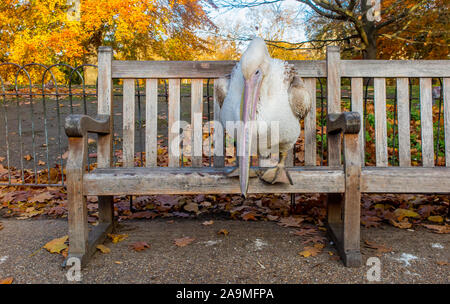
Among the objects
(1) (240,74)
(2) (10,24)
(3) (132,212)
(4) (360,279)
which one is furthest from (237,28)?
(2) (10,24)

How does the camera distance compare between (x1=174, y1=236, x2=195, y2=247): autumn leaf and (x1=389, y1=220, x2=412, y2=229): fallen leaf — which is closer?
(x1=174, y1=236, x2=195, y2=247): autumn leaf

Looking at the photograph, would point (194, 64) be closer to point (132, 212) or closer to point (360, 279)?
point (132, 212)

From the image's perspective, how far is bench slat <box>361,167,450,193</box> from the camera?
2.32 meters

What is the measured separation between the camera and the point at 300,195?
13.0 feet

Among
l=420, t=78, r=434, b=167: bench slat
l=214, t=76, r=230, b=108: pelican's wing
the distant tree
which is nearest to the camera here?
l=214, t=76, r=230, b=108: pelican's wing

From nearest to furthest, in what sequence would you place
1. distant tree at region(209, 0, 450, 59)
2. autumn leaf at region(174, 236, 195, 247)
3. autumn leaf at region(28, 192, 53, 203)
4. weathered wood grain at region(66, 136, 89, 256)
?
Result: weathered wood grain at region(66, 136, 89, 256), autumn leaf at region(174, 236, 195, 247), autumn leaf at region(28, 192, 53, 203), distant tree at region(209, 0, 450, 59)

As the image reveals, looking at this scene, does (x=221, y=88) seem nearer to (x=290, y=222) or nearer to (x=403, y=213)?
(x=290, y=222)

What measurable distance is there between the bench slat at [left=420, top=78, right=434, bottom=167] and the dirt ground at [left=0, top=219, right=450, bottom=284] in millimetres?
603

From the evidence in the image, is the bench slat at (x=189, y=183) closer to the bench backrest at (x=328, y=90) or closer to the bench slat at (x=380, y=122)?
the bench backrest at (x=328, y=90)

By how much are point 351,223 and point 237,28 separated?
671 cm

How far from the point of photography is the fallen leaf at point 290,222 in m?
3.06

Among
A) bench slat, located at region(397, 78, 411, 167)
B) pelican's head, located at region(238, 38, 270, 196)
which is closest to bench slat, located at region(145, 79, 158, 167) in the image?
pelican's head, located at region(238, 38, 270, 196)

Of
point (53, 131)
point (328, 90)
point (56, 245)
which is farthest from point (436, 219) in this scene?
point (53, 131)

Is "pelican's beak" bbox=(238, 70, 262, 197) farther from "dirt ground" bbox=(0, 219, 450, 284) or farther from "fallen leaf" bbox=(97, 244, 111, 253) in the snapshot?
"fallen leaf" bbox=(97, 244, 111, 253)
